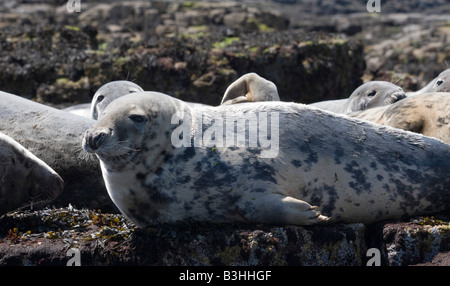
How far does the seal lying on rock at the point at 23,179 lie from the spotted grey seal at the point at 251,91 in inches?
63.2

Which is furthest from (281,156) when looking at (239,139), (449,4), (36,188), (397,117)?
(449,4)

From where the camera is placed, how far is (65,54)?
1392cm

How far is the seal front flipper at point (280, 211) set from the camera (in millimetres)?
4301

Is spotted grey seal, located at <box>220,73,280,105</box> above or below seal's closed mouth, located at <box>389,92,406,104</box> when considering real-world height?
above

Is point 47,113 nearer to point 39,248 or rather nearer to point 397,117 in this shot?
point 39,248

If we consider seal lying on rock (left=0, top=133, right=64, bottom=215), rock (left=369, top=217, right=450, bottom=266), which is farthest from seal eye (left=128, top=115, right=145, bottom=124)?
rock (left=369, top=217, right=450, bottom=266)

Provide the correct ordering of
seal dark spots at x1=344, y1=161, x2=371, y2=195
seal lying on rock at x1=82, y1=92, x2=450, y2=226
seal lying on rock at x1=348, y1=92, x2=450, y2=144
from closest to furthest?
seal lying on rock at x1=82, y1=92, x2=450, y2=226, seal dark spots at x1=344, y1=161, x2=371, y2=195, seal lying on rock at x1=348, y1=92, x2=450, y2=144

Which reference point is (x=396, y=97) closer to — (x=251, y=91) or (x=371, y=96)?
(x=371, y=96)

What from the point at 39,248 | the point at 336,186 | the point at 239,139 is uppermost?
the point at 239,139

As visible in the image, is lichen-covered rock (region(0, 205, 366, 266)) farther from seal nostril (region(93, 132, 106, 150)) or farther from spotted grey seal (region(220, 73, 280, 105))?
spotted grey seal (region(220, 73, 280, 105))

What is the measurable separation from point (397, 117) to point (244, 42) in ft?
28.5

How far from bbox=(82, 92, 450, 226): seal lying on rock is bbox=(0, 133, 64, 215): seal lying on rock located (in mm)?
1143

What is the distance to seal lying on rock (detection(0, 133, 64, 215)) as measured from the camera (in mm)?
5465

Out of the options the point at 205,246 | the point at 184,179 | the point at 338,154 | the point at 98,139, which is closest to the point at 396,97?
the point at 338,154
